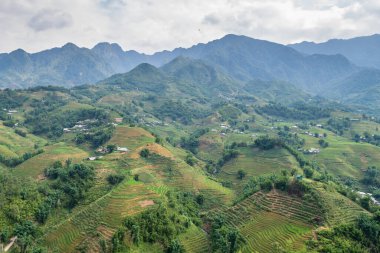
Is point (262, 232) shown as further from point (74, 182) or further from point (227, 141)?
point (227, 141)

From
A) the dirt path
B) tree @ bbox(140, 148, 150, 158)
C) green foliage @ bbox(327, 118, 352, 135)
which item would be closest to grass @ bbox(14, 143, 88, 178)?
tree @ bbox(140, 148, 150, 158)

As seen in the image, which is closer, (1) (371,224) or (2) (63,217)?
(1) (371,224)

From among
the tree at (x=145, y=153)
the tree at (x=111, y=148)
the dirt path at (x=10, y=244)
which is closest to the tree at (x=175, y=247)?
the dirt path at (x=10, y=244)

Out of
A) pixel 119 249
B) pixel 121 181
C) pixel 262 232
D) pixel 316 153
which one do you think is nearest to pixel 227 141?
pixel 316 153

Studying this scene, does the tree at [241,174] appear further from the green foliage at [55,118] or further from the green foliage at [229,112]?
the green foliage at [229,112]

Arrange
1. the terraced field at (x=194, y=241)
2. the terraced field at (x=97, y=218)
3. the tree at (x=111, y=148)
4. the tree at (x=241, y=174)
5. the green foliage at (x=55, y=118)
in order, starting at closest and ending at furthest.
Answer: the terraced field at (x=97, y=218), the terraced field at (x=194, y=241), the tree at (x=111, y=148), the tree at (x=241, y=174), the green foliage at (x=55, y=118)

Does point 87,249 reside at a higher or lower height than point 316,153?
higher

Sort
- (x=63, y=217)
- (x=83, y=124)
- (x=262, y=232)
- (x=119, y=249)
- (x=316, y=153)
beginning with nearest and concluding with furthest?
(x=119, y=249)
(x=262, y=232)
(x=63, y=217)
(x=316, y=153)
(x=83, y=124)

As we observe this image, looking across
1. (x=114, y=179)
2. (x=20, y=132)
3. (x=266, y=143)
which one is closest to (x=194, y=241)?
(x=114, y=179)

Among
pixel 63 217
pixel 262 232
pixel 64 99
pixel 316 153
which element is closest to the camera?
pixel 262 232
